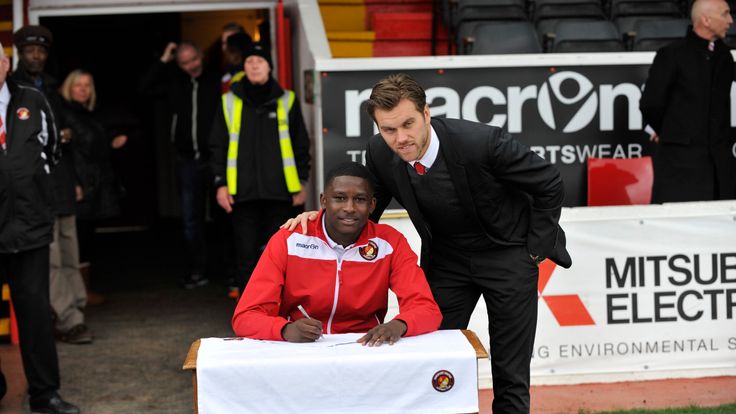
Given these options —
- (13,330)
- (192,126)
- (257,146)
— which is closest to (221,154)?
(257,146)

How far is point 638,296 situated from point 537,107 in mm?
1718

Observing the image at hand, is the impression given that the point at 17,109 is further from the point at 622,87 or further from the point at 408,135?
the point at 622,87

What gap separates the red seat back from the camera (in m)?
7.61

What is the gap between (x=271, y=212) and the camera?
24.8 feet

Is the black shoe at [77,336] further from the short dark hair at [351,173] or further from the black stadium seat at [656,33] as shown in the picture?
the black stadium seat at [656,33]

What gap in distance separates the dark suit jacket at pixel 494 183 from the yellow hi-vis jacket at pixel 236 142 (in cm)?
294

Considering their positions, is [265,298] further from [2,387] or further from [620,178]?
[620,178]

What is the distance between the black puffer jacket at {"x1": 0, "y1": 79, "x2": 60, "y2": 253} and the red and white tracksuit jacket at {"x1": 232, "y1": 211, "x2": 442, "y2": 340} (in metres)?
Result: 1.96

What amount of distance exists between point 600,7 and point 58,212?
5.29m

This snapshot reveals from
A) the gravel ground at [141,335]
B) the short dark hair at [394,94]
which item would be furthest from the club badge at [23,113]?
the short dark hair at [394,94]

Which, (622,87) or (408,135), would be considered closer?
(408,135)

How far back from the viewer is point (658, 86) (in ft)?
23.6

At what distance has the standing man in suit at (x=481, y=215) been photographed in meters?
4.25

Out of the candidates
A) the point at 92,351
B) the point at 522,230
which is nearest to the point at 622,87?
the point at 522,230
